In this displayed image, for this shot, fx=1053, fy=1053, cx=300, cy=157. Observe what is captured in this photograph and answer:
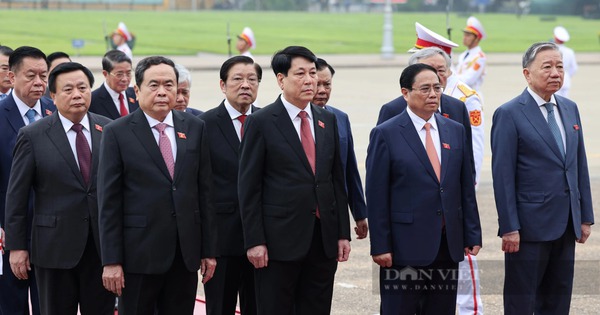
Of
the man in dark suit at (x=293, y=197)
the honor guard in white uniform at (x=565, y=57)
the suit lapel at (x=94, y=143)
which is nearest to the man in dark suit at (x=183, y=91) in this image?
the suit lapel at (x=94, y=143)

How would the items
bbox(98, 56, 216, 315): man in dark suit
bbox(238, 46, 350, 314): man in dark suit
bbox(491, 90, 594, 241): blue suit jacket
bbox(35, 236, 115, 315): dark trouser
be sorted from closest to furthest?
bbox(98, 56, 216, 315): man in dark suit → bbox(238, 46, 350, 314): man in dark suit → bbox(35, 236, 115, 315): dark trouser → bbox(491, 90, 594, 241): blue suit jacket

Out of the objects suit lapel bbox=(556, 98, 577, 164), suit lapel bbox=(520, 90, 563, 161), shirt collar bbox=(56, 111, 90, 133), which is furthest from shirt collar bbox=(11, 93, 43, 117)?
suit lapel bbox=(556, 98, 577, 164)

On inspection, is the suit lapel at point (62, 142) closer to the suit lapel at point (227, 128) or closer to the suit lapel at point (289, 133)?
the suit lapel at point (227, 128)

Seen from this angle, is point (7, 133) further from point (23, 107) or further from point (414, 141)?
point (414, 141)

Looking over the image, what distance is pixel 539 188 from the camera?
6301 millimetres

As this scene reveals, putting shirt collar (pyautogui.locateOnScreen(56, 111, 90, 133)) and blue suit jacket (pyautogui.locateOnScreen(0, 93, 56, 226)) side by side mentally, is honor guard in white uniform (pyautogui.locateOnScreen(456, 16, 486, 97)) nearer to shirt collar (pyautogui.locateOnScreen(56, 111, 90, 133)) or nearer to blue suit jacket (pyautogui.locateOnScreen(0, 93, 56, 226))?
blue suit jacket (pyautogui.locateOnScreen(0, 93, 56, 226))

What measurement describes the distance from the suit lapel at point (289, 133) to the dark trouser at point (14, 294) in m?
1.96

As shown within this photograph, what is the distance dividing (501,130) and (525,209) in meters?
0.50

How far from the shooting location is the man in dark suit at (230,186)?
21.1ft

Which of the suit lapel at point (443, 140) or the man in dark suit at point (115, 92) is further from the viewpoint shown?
the man in dark suit at point (115, 92)

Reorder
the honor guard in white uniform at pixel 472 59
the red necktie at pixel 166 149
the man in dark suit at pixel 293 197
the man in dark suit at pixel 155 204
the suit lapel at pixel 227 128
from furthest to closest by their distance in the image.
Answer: the honor guard in white uniform at pixel 472 59 → the suit lapel at pixel 227 128 → the man in dark suit at pixel 293 197 → the red necktie at pixel 166 149 → the man in dark suit at pixel 155 204

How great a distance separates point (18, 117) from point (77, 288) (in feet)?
4.49

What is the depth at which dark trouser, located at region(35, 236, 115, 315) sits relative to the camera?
5879 millimetres

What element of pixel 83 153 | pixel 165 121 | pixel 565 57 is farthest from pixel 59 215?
pixel 565 57
